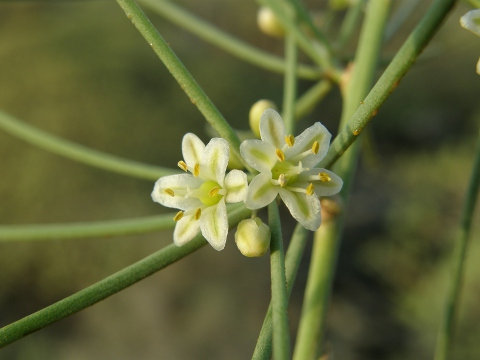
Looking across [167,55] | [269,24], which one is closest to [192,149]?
[167,55]

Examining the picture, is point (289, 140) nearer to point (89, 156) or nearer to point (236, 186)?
point (236, 186)

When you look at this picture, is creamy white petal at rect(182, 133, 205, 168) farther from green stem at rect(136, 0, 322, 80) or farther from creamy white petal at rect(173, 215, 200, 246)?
Result: green stem at rect(136, 0, 322, 80)

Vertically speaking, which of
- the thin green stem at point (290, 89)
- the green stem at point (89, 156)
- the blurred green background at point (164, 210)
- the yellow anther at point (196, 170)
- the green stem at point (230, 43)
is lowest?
the yellow anther at point (196, 170)

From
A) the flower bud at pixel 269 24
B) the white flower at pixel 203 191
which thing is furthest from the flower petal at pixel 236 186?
the flower bud at pixel 269 24

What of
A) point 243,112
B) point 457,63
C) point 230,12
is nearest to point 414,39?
point 243,112

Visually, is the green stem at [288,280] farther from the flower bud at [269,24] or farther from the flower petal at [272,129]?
the flower bud at [269,24]

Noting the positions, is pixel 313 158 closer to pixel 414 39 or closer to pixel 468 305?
pixel 414 39
